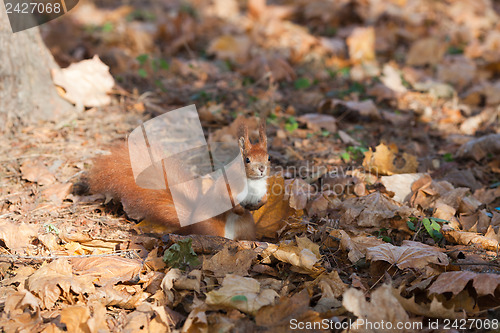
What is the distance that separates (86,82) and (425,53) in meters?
4.10

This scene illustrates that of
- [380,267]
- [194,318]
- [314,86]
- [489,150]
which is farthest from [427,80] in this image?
[194,318]

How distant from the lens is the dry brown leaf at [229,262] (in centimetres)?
193

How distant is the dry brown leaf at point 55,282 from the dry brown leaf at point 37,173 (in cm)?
93

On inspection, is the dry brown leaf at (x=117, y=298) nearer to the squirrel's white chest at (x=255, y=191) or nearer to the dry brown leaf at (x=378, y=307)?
the dry brown leaf at (x=378, y=307)

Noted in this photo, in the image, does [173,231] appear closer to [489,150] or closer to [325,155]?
[325,155]

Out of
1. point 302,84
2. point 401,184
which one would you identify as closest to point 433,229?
point 401,184

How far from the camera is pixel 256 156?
257 centimetres

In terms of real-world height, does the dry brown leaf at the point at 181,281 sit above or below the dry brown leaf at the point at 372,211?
above

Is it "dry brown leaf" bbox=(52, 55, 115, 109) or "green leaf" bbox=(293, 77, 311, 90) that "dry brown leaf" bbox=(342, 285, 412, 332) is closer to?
"dry brown leaf" bbox=(52, 55, 115, 109)

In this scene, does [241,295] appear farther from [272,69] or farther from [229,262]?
[272,69]

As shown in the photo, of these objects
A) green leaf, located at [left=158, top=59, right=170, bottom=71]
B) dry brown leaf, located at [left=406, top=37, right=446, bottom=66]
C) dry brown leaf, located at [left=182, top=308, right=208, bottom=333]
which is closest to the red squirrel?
dry brown leaf, located at [left=182, top=308, right=208, bottom=333]

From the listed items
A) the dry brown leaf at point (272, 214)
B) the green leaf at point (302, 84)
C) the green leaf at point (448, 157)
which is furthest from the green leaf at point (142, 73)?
the green leaf at point (448, 157)

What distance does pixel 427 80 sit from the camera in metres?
4.63

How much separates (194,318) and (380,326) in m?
0.76
